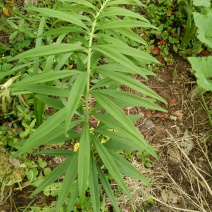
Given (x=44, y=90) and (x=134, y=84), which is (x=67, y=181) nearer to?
(x=44, y=90)

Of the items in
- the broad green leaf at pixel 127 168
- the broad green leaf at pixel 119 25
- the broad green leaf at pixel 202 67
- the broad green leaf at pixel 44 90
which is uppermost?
the broad green leaf at pixel 119 25

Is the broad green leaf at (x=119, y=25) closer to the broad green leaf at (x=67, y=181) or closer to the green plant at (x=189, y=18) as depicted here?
the broad green leaf at (x=67, y=181)

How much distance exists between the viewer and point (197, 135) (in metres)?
2.75

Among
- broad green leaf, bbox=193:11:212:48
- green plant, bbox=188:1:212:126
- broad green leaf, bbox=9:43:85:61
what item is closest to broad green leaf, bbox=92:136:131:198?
broad green leaf, bbox=9:43:85:61

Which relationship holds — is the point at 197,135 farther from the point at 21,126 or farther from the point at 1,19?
the point at 1,19

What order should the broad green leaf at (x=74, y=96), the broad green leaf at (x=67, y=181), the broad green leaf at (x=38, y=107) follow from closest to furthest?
the broad green leaf at (x=74, y=96) < the broad green leaf at (x=67, y=181) < the broad green leaf at (x=38, y=107)

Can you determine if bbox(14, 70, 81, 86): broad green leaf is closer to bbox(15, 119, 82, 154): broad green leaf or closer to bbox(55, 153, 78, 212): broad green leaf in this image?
bbox(15, 119, 82, 154): broad green leaf

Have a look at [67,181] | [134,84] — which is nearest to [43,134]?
[67,181]

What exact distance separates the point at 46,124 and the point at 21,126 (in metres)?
1.05

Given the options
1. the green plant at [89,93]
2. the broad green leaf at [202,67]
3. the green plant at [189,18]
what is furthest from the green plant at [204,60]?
the green plant at [89,93]

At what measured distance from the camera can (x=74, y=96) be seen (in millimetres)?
1249

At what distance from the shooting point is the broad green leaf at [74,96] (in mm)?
1200

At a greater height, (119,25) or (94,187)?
(119,25)

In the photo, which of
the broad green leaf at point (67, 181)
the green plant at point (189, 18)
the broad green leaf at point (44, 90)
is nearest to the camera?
the broad green leaf at point (44, 90)
